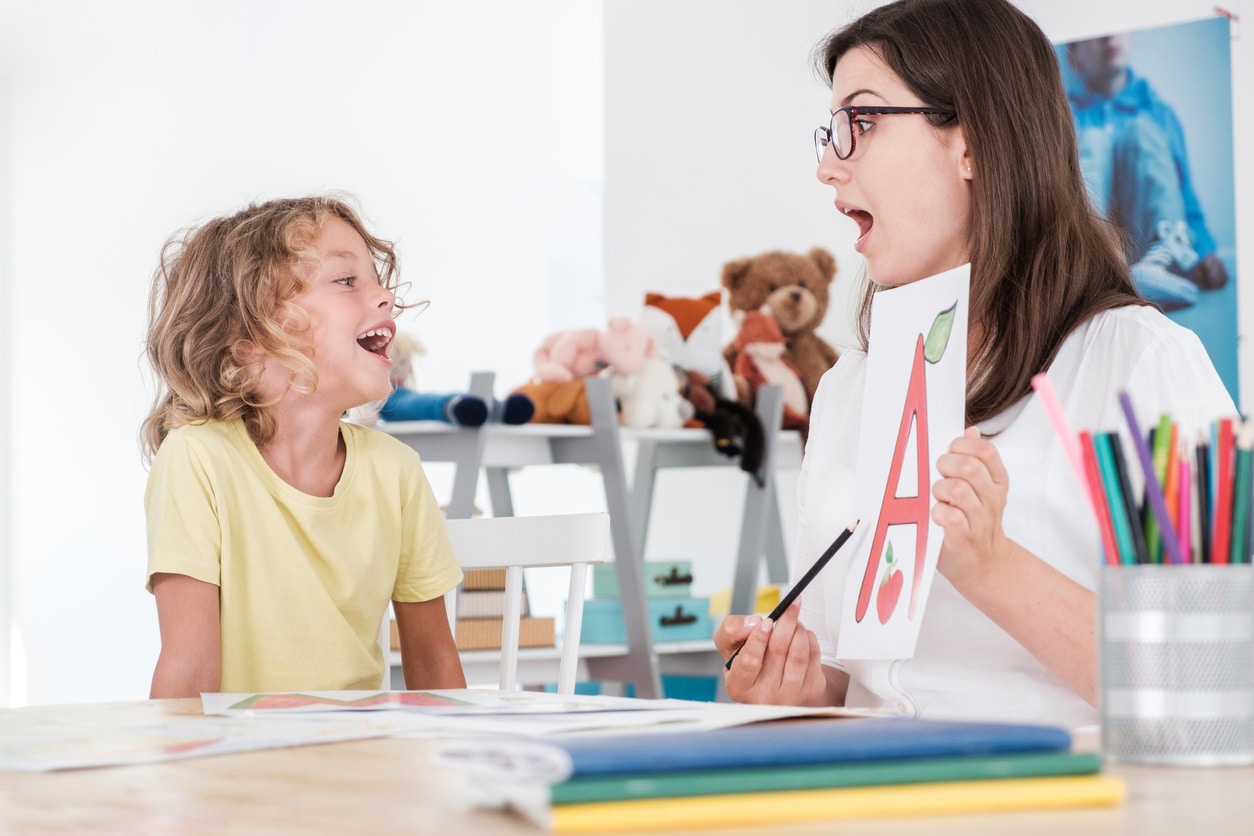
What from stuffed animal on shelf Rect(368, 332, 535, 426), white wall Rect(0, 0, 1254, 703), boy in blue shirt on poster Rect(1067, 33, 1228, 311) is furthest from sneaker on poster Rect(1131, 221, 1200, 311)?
white wall Rect(0, 0, 1254, 703)

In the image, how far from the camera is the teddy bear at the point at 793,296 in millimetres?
3451

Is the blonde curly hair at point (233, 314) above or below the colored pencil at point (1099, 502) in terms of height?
above

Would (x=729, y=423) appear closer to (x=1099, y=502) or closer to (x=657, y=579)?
(x=657, y=579)

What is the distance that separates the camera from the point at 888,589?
89cm

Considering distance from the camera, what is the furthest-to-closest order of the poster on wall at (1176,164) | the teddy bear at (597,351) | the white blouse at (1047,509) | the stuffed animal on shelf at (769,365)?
the stuffed animal on shelf at (769,365), the poster on wall at (1176,164), the teddy bear at (597,351), the white blouse at (1047,509)

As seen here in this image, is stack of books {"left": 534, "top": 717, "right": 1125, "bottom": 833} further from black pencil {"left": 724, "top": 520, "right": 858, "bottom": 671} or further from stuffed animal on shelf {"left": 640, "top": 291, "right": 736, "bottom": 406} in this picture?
stuffed animal on shelf {"left": 640, "top": 291, "right": 736, "bottom": 406}

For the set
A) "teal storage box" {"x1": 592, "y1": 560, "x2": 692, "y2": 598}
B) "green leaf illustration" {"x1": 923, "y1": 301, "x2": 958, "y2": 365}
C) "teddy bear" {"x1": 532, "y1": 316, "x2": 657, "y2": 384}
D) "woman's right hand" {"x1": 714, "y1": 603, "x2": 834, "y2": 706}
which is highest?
"teddy bear" {"x1": 532, "y1": 316, "x2": 657, "y2": 384}

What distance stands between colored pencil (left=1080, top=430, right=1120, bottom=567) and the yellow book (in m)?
0.11

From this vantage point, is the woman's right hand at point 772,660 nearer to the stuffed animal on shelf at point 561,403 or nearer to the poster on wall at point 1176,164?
the stuffed animal on shelf at point 561,403

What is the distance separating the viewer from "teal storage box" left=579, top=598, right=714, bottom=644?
10.0 feet

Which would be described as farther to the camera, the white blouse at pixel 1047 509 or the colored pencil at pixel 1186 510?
the white blouse at pixel 1047 509

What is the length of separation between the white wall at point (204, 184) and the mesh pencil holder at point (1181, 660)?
448 cm

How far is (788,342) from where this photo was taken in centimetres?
350

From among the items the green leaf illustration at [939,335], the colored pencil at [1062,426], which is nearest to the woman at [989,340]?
the green leaf illustration at [939,335]
